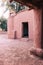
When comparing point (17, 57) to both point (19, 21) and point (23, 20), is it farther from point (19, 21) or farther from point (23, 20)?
point (19, 21)

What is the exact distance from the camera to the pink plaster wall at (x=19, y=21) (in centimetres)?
1333

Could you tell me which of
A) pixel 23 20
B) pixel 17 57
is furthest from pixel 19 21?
pixel 17 57

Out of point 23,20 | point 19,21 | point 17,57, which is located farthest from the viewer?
point 19,21

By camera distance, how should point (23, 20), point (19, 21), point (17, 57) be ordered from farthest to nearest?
point (19, 21)
point (23, 20)
point (17, 57)

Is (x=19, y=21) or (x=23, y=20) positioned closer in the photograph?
(x=23, y=20)

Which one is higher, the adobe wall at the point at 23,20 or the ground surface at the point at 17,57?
the adobe wall at the point at 23,20

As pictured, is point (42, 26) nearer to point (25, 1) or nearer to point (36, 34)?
point (36, 34)

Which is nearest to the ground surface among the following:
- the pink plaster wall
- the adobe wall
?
the adobe wall

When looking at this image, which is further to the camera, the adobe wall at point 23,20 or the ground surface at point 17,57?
the adobe wall at point 23,20

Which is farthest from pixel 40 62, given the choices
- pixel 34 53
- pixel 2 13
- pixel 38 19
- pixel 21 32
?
pixel 2 13

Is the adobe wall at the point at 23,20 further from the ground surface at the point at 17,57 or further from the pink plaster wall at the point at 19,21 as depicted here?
the ground surface at the point at 17,57

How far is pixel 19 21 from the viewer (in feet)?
48.5

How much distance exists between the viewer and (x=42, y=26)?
276 inches

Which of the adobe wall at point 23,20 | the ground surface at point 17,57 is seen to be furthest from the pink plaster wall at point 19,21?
the ground surface at point 17,57
